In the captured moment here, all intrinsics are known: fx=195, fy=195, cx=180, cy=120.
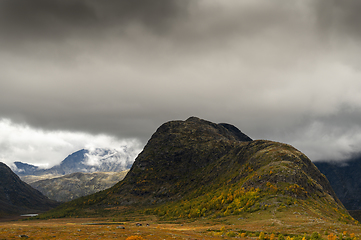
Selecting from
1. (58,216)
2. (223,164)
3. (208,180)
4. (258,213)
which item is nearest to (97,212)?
(58,216)

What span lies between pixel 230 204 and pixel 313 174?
5293 centimetres

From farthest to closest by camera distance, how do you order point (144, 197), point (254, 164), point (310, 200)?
1. point (144, 197)
2. point (254, 164)
3. point (310, 200)

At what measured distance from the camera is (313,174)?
331 feet

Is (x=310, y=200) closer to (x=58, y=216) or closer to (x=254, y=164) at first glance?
(x=254, y=164)

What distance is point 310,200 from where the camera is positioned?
70.7 meters

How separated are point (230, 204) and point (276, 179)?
21630mm

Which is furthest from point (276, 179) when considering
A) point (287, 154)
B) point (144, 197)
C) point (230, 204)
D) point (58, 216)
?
point (58, 216)

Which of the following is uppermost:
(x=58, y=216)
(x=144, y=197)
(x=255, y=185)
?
(x=255, y=185)

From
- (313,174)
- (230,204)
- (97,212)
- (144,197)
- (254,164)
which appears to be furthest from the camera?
(144,197)

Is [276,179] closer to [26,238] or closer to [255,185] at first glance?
[255,185]

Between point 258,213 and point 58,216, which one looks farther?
point 58,216

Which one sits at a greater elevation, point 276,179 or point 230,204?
point 276,179

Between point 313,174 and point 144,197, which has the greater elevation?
point 313,174

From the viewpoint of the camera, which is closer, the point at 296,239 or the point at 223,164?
the point at 296,239
